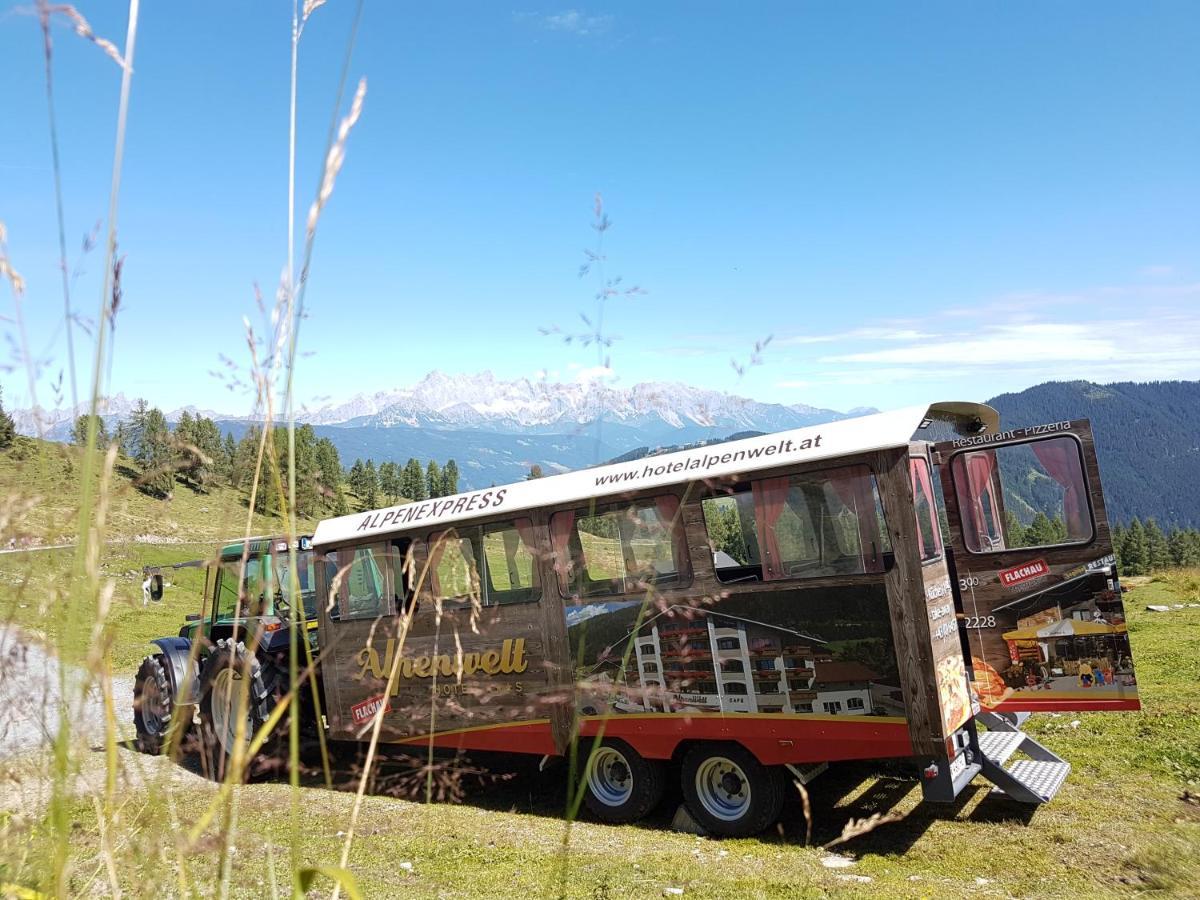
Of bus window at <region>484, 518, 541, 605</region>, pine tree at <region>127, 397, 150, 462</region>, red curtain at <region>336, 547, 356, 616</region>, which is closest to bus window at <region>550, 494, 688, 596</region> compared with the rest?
bus window at <region>484, 518, 541, 605</region>

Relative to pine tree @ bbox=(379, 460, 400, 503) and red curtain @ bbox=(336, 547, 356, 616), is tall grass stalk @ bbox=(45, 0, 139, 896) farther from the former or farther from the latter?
pine tree @ bbox=(379, 460, 400, 503)

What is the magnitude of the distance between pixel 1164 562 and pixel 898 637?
352ft

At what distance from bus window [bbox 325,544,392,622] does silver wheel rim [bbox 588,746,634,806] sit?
2.68 metres

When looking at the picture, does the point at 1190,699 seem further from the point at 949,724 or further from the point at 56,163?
the point at 56,163

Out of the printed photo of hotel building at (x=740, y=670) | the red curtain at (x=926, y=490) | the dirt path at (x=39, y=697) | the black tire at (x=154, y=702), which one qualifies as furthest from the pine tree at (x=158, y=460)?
the black tire at (x=154, y=702)

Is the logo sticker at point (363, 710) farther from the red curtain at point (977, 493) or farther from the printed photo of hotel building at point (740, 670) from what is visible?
the red curtain at point (977, 493)

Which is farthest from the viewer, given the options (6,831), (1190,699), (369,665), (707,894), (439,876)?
(1190,699)

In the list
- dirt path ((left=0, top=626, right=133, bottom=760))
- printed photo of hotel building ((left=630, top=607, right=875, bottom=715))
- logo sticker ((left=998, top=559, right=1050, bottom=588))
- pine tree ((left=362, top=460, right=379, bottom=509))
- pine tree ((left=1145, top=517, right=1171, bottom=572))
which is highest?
pine tree ((left=362, top=460, right=379, bottom=509))

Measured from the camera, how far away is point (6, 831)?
5.67 ft

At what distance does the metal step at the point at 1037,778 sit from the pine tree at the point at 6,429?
7211mm

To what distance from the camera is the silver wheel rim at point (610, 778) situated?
7793mm

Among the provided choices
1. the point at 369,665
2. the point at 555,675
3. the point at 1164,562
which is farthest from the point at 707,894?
the point at 1164,562

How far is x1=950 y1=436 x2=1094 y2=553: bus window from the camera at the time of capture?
23.5ft

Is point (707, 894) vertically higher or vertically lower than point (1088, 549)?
lower
